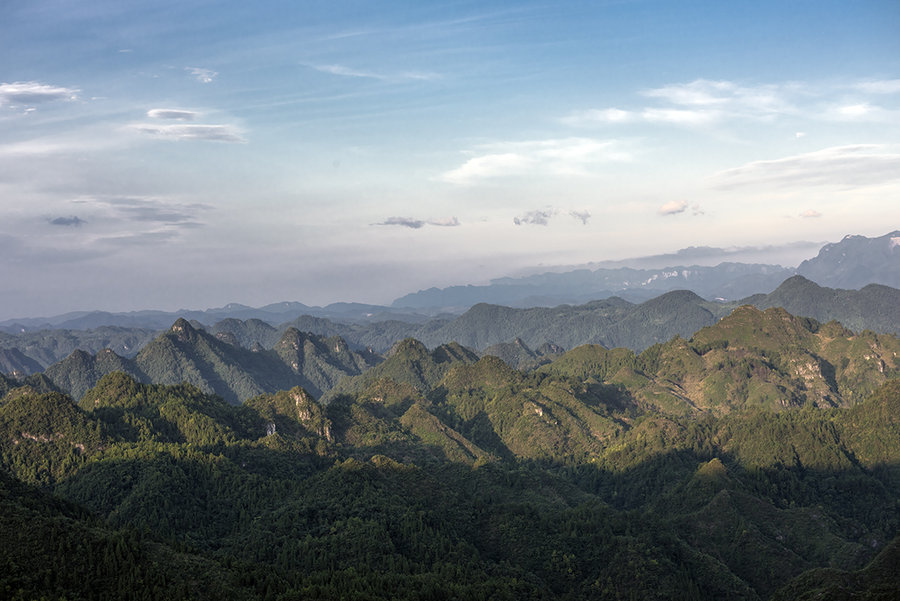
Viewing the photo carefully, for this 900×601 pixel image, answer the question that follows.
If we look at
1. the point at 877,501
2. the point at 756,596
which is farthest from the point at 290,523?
the point at 877,501

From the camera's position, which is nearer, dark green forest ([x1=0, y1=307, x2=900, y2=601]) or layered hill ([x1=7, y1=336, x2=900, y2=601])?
dark green forest ([x1=0, y1=307, x2=900, y2=601])

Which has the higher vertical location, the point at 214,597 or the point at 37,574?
the point at 37,574

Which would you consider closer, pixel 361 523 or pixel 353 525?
pixel 353 525

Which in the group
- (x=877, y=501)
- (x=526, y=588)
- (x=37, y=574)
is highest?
(x=37, y=574)

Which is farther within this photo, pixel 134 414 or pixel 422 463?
pixel 422 463

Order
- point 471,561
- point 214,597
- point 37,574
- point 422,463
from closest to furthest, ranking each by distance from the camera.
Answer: point 37,574 → point 214,597 → point 471,561 → point 422,463

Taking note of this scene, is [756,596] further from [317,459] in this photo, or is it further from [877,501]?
[317,459]

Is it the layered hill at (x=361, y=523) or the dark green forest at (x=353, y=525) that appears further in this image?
the layered hill at (x=361, y=523)

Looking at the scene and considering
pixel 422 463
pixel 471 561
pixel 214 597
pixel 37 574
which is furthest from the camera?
pixel 422 463

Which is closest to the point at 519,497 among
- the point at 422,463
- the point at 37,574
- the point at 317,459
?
the point at 422,463
